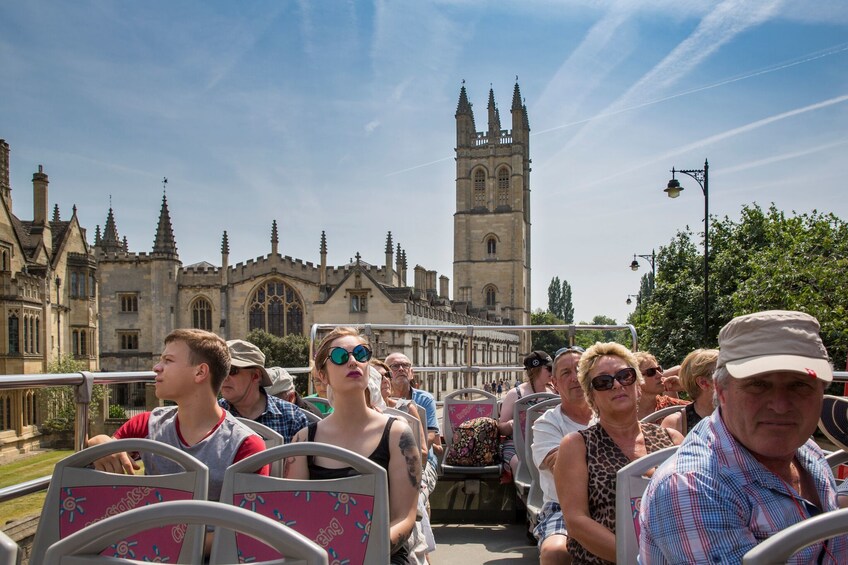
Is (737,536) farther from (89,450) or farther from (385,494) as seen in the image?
(89,450)

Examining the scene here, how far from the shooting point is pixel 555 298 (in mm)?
161750

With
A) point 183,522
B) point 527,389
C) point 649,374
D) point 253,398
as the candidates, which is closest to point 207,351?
point 253,398

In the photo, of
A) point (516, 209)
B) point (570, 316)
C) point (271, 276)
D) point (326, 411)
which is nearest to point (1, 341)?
point (271, 276)

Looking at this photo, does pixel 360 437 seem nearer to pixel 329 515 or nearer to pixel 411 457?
pixel 411 457

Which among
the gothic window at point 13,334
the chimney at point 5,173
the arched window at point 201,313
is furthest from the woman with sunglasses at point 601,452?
the arched window at point 201,313

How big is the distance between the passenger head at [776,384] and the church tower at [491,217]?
273ft

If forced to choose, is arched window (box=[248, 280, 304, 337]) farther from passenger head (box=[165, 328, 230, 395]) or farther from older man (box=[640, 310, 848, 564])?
older man (box=[640, 310, 848, 564])

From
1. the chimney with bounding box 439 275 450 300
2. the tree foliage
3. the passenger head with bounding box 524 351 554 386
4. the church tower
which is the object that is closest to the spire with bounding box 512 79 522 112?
the church tower

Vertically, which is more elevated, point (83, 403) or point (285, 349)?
point (83, 403)

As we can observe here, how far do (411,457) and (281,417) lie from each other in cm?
149

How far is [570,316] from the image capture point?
16112 cm

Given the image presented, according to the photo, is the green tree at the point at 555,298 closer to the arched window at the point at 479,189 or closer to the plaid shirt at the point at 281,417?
the arched window at the point at 479,189

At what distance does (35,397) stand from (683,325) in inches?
1466

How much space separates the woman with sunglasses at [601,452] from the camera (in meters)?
3.18
